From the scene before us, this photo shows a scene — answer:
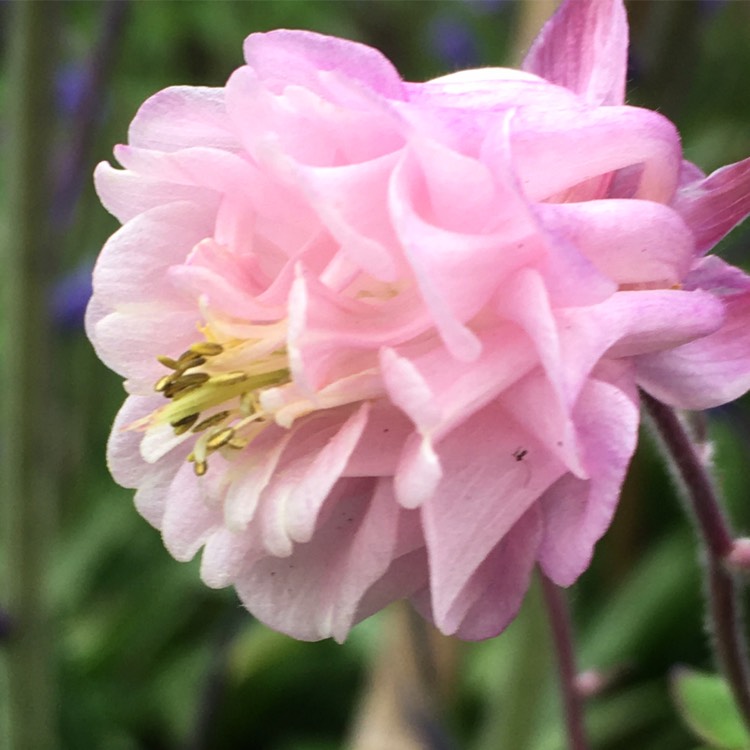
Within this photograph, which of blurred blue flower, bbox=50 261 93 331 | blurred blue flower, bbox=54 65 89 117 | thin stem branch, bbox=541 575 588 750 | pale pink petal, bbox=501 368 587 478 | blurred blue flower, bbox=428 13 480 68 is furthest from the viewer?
blurred blue flower, bbox=428 13 480 68

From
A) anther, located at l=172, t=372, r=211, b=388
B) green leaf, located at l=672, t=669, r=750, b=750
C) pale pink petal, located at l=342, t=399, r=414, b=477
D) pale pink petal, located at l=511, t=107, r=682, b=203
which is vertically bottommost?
green leaf, located at l=672, t=669, r=750, b=750

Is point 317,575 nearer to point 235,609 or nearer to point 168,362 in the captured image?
point 168,362

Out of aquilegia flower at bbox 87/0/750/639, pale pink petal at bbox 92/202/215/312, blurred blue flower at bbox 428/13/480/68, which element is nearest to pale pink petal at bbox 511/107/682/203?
aquilegia flower at bbox 87/0/750/639

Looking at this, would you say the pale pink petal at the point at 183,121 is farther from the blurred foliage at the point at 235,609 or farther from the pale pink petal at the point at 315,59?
the blurred foliage at the point at 235,609

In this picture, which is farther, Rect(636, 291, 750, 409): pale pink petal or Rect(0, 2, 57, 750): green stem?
Rect(0, 2, 57, 750): green stem

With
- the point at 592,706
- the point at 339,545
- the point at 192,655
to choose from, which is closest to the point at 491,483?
the point at 339,545

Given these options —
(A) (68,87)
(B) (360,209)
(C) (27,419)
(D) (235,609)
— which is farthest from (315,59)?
(A) (68,87)

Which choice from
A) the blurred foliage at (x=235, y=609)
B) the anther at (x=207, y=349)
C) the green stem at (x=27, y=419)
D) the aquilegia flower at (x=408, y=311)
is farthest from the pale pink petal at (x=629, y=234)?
the blurred foliage at (x=235, y=609)

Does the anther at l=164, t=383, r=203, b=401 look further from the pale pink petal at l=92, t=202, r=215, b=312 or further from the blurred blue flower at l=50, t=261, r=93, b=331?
the blurred blue flower at l=50, t=261, r=93, b=331
